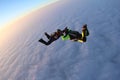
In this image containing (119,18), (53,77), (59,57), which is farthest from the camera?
(119,18)

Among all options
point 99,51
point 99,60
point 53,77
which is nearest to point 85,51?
point 99,51

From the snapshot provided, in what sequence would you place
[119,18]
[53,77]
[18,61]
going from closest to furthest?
[53,77] → [18,61] → [119,18]

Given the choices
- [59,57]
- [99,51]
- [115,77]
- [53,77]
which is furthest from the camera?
[59,57]

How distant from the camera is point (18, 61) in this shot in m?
46.8

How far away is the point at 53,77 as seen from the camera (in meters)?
32.3

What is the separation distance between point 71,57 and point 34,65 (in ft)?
29.6

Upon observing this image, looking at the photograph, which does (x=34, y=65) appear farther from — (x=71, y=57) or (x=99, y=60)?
(x=99, y=60)

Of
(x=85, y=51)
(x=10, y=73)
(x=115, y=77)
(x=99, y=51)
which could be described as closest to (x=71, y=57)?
(x=85, y=51)

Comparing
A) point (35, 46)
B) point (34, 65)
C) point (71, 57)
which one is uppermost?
point (35, 46)

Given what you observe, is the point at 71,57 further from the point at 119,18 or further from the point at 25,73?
the point at 119,18

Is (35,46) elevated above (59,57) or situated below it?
above

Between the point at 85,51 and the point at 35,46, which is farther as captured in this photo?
the point at 35,46

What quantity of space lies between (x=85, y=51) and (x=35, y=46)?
63.2ft

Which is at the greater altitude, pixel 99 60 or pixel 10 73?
pixel 99 60
